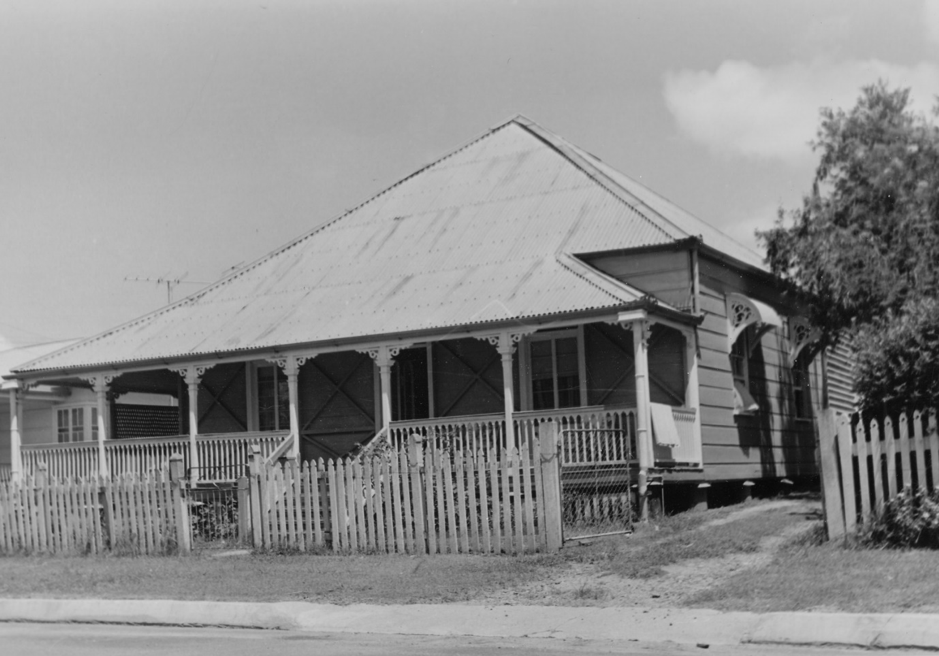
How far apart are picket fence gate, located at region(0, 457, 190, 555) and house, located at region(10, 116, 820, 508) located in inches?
170

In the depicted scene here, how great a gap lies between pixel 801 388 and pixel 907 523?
14.6m

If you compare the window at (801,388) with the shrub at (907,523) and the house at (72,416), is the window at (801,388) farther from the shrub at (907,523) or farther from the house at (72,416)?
the house at (72,416)

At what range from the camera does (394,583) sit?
1270cm

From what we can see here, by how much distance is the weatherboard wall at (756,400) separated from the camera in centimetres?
2111

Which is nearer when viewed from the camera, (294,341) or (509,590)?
(509,590)

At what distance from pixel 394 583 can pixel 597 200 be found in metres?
11.5

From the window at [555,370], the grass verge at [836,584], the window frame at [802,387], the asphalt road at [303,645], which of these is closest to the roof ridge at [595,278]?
the window at [555,370]

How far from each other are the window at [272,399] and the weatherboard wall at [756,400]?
8993 mm

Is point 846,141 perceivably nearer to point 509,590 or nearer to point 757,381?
point 757,381

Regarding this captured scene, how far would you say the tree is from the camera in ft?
65.9

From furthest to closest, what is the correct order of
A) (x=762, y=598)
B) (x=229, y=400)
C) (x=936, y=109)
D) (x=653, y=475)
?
1. (x=229, y=400)
2. (x=936, y=109)
3. (x=653, y=475)
4. (x=762, y=598)

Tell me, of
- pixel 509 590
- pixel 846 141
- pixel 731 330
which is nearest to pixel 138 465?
pixel 731 330

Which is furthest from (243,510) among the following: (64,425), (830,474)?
(64,425)

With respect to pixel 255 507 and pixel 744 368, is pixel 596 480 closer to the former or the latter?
pixel 255 507
